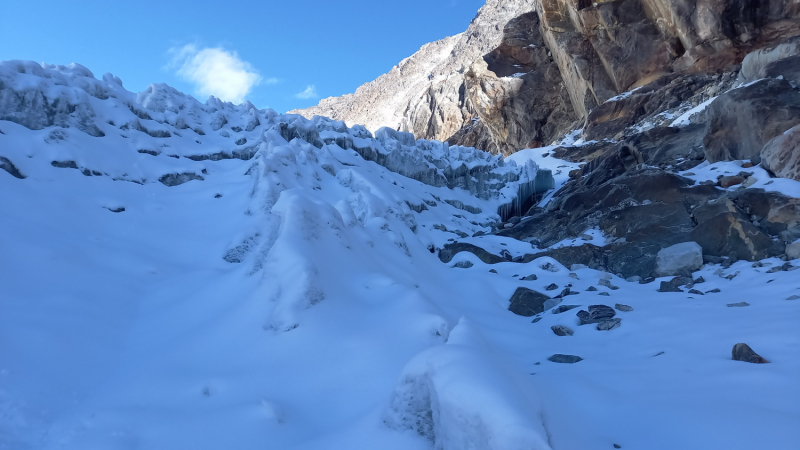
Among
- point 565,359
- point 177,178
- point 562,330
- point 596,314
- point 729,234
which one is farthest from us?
point 177,178

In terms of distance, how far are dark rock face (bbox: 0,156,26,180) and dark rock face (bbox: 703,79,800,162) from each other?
20.5 m

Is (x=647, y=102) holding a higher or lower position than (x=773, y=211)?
higher

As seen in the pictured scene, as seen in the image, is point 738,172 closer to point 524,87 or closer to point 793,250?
point 793,250

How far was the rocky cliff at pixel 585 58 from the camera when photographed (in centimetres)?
2864

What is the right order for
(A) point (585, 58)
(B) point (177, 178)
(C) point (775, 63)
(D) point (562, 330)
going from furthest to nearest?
(A) point (585, 58) → (C) point (775, 63) → (B) point (177, 178) → (D) point (562, 330)

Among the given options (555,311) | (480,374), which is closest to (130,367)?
(480,374)

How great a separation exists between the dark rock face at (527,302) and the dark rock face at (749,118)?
9.31 m

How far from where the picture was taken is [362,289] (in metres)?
7.25

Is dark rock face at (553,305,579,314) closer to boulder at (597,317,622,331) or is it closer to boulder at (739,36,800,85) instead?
boulder at (597,317,622,331)

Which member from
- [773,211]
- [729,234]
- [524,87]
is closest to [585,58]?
[524,87]

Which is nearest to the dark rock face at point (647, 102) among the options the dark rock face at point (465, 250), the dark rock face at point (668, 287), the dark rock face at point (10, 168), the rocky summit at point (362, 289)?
the rocky summit at point (362, 289)

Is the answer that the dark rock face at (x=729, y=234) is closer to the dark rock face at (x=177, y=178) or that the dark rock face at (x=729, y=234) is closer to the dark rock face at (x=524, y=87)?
the dark rock face at (x=177, y=178)

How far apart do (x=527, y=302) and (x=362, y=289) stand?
16.6 ft

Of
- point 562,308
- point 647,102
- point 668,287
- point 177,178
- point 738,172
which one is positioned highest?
point 647,102
